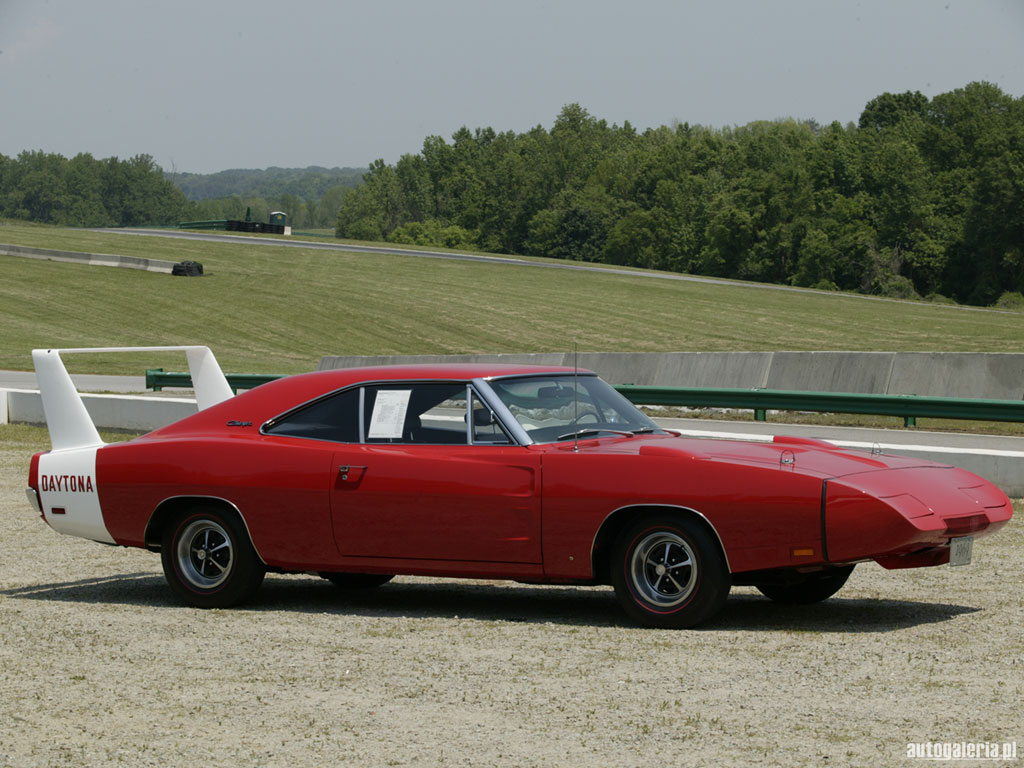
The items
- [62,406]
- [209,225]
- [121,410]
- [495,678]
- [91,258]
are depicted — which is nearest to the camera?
[495,678]

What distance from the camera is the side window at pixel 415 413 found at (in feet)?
23.6

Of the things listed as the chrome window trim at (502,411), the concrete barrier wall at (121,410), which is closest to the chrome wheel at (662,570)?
the chrome window trim at (502,411)

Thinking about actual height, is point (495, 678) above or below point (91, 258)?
below

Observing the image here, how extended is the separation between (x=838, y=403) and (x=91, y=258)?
1891 inches

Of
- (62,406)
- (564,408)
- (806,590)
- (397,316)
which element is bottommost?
(397,316)

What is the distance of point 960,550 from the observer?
256 inches

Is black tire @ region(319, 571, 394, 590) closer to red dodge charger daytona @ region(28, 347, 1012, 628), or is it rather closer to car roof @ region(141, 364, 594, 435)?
red dodge charger daytona @ region(28, 347, 1012, 628)

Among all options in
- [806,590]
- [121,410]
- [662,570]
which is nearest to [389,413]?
[662,570]

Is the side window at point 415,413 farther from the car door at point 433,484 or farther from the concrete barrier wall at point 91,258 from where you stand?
the concrete barrier wall at point 91,258

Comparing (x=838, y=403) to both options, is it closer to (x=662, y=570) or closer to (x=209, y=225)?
(x=662, y=570)

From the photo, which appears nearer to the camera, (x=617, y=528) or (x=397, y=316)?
(x=617, y=528)

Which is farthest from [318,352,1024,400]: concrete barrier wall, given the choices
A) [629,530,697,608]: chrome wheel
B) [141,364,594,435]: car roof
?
[629,530,697,608]: chrome wheel

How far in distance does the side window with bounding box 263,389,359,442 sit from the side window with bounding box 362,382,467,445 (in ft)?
0.28

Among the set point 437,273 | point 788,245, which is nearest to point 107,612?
point 437,273
